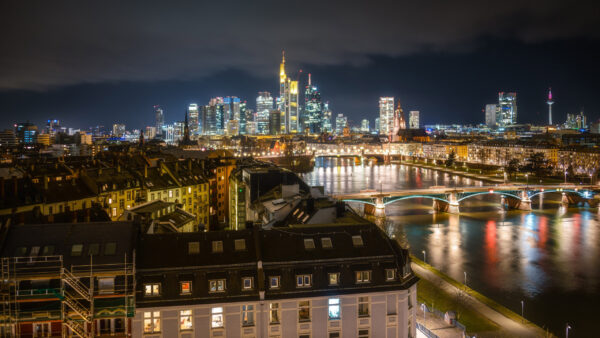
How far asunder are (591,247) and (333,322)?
3255cm

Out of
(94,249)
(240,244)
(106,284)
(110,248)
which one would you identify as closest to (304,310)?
(240,244)

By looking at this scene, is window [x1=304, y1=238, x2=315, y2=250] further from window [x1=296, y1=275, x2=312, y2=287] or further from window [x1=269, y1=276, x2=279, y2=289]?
window [x1=269, y1=276, x2=279, y2=289]

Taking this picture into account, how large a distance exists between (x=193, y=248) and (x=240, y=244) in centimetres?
123

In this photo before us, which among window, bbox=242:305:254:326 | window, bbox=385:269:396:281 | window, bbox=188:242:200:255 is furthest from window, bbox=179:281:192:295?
window, bbox=385:269:396:281

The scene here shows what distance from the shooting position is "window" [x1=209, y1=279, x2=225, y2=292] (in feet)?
40.3

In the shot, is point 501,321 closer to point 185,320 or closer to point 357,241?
point 357,241

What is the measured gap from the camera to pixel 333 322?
1276 centimetres

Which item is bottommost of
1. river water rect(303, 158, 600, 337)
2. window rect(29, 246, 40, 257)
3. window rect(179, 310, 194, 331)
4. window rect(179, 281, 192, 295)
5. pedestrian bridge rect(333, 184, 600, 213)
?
river water rect(303, 158, 600, 337)

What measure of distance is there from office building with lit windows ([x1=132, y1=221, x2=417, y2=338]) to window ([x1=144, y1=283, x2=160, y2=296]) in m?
0.02

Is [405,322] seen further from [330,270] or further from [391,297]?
[330,270]

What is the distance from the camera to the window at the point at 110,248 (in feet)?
40.5

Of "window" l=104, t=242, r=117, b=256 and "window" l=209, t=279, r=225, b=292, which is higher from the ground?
"window" l=104, t=242, r=117, b=256

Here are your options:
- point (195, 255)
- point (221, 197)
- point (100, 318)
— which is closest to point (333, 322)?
point (195, 255)

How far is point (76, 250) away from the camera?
12.3 metres
